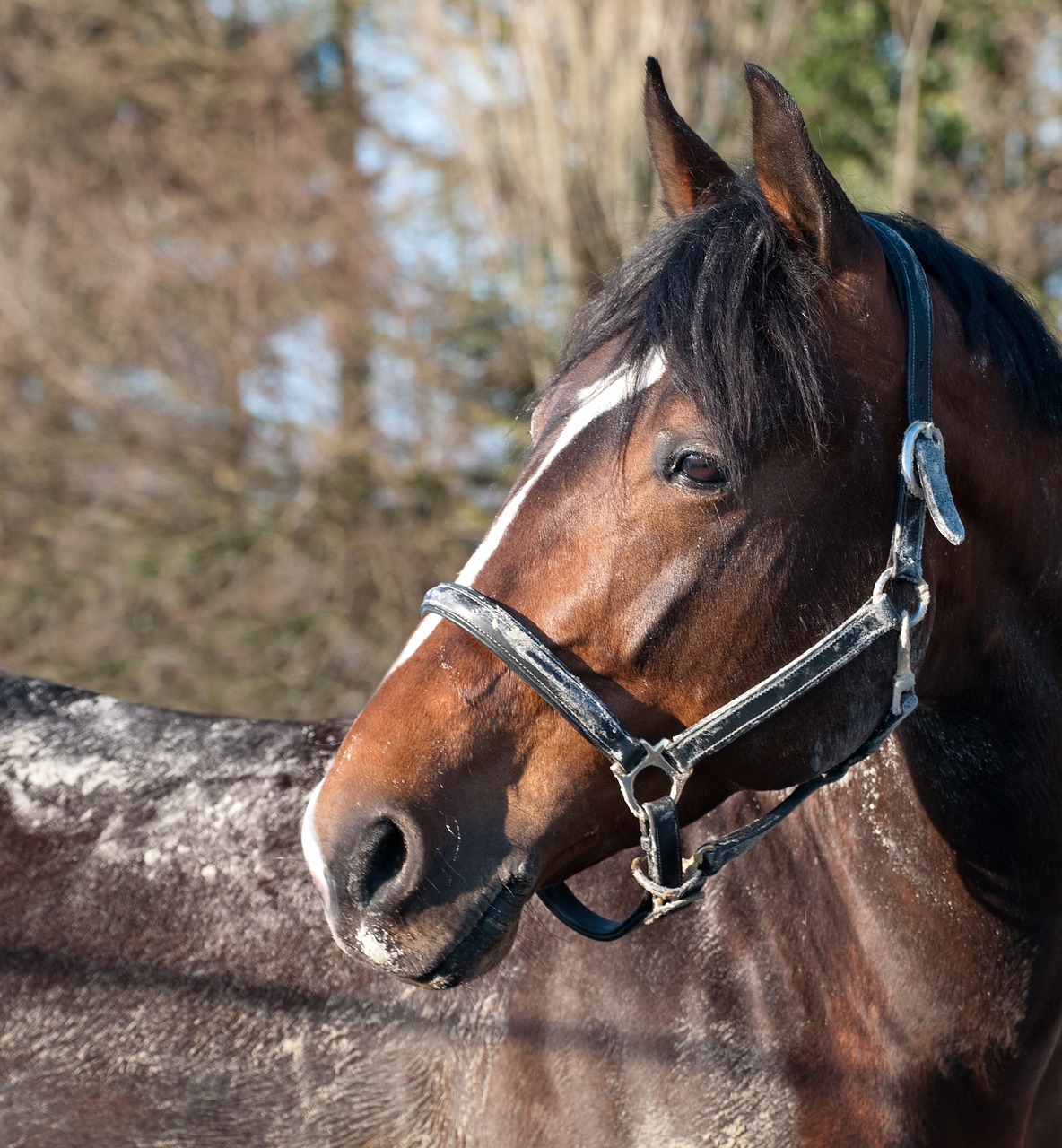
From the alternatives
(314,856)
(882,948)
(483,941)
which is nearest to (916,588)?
(882,948)

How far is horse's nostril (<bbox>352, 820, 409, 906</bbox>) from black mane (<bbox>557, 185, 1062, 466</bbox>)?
73 centimetres

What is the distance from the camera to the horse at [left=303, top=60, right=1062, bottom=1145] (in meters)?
1.69

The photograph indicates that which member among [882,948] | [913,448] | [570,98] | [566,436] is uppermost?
[913,448]

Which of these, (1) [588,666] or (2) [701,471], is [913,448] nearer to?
(2) [701,471]

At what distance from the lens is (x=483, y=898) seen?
1.67m

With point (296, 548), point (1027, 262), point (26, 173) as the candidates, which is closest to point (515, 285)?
point (296, 548)

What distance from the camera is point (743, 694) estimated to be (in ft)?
5.72

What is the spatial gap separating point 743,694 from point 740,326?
0.55 metres

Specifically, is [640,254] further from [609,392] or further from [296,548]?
[296,548]

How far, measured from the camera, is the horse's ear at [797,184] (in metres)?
1.71

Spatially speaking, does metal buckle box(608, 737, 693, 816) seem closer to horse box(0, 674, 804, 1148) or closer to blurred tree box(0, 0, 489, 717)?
horse box(0, 674, 804, 1148)

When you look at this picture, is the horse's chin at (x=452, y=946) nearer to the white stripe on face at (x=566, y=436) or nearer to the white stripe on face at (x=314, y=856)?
the white stripe on face at (x=314, y=856)

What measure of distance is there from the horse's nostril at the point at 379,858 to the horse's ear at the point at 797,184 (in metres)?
1.09

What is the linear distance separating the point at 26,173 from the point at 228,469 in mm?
4055
